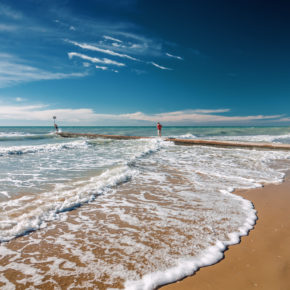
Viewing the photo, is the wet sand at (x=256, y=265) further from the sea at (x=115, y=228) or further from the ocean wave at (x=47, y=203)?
the ocean wave at (x=47, y=203)

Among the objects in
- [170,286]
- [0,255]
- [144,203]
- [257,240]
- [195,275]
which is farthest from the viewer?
[144,203]

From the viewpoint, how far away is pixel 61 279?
2.13 meters

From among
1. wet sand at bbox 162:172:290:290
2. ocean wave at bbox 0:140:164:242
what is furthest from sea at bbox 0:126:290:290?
wet sand at bbox 162:172:290:290

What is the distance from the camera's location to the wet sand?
6.66ft

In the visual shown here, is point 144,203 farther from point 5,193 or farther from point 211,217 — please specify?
point 5,193

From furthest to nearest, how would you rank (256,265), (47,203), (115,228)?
(47,203) → (115,228) → (256,265)

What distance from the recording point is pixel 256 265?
7.52ft

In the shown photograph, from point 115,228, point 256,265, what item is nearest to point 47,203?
point 115,228

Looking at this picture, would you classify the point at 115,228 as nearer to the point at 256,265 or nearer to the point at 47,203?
the point at 47,203

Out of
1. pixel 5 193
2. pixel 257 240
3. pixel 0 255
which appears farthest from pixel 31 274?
pixel 5 193

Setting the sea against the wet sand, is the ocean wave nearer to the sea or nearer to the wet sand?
the sea

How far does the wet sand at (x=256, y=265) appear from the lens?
2.03 m

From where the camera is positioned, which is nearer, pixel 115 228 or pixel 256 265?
pixel 256 265

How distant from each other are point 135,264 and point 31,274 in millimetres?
1252
